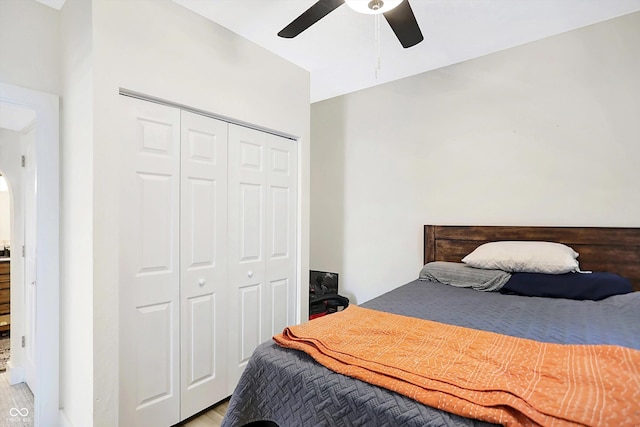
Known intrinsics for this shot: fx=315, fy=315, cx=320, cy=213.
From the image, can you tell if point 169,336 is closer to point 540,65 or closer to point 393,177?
point 393,177

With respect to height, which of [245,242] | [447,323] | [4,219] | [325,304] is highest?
[4,219]

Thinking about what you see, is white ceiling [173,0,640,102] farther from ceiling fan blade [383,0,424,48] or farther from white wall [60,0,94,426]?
white wall [60,0,94,426]

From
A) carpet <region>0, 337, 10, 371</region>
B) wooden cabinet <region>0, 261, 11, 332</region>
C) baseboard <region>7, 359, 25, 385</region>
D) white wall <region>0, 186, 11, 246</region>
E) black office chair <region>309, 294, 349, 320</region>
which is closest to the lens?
baseboard <region>7, 359, 25, 385</region>

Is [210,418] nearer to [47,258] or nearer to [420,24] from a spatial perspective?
Result: [47,258]

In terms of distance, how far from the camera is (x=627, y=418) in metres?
0.69

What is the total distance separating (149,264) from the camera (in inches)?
69.1

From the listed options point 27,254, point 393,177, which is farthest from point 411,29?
point 27,254

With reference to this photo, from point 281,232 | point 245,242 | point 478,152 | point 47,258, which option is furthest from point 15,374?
point 478,152

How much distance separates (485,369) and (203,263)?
1.64 meters

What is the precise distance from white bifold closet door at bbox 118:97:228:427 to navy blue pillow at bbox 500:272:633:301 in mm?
1925

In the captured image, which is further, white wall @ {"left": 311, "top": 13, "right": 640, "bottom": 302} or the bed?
white wall @ {"left": 311, "top": 13, "right": 640, "bottom": 302}

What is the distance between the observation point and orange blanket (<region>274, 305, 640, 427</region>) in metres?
0.74

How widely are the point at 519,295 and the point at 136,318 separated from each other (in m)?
2.27

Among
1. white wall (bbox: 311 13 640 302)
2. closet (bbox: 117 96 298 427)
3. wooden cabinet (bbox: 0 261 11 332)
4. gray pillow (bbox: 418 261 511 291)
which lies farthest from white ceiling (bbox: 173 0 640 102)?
wooden cabinet (bbox: 0 261 11 332)
